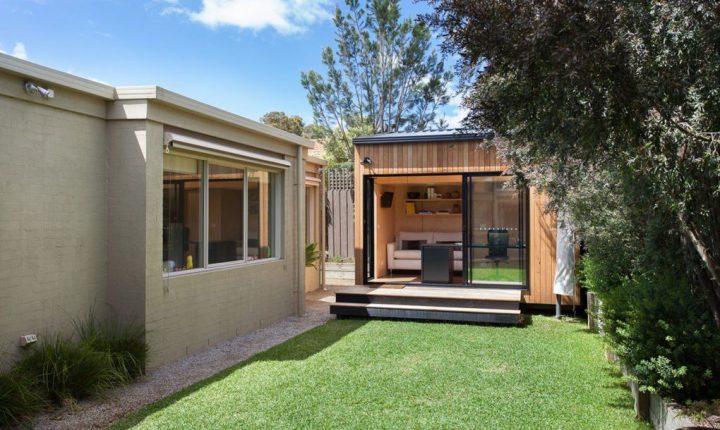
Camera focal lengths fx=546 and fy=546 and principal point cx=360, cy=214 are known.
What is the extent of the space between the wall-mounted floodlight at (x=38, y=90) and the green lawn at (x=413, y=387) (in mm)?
3091

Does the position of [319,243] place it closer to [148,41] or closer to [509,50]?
[148,41]

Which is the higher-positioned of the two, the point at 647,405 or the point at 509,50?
the point at 509,50

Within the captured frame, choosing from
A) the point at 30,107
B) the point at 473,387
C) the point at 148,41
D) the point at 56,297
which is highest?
the point at 148,41

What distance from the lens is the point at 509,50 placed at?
10.4ft

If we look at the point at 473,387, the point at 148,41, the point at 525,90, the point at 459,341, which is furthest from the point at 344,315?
the point at 148,41

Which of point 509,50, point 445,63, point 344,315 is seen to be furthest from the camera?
point 445,63

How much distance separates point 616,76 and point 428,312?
20.0 feet

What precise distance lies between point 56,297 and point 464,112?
4321 millimetres

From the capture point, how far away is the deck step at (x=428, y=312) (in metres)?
8.28

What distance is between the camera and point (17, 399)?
4.36 meters

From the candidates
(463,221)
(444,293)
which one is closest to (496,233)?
(463,221)

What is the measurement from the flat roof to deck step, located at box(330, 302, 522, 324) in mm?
3372

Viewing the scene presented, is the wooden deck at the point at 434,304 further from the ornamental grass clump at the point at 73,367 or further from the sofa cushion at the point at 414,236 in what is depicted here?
the ornamental grass clump at the point at 73,367

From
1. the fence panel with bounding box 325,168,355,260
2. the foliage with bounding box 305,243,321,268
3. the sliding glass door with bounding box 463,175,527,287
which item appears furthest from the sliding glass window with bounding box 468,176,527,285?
the fence panel with bounding box 325,168,355,260
